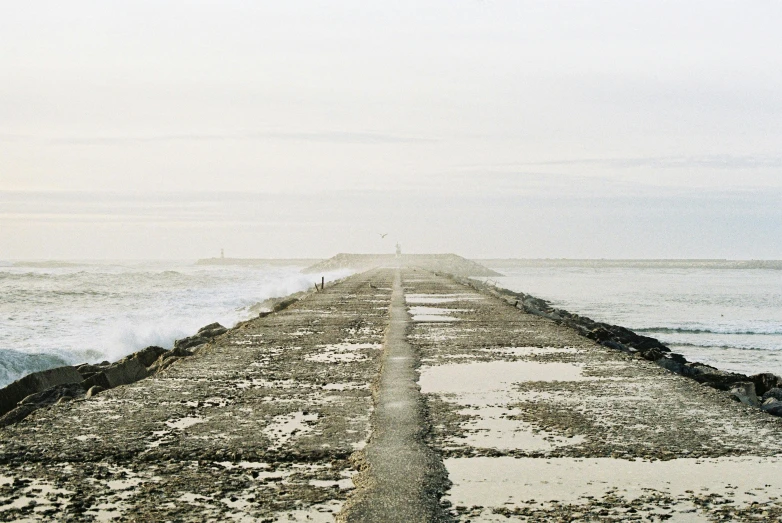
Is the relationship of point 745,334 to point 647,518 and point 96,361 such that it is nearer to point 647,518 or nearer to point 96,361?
point 96,361

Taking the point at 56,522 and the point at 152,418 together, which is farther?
the point at 152,418

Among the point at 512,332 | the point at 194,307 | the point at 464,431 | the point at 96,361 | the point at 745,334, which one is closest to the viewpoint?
the point at 464,431

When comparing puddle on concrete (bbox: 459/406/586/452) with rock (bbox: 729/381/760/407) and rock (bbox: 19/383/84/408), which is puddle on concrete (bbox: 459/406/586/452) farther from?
rock (bbox: 19/383/84/408)

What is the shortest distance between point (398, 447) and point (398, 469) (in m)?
0.53

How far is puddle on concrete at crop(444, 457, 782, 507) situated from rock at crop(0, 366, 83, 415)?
5718 millimetres

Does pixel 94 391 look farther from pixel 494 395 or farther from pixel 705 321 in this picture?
pixel 705 321

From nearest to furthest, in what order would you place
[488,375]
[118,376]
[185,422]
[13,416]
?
1. [185,422]
2. [13,416]
3. [488,375]
4. [118,376]

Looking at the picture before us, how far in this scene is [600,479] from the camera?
15.6 ft

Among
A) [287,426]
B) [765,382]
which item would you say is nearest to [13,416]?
[287,426]

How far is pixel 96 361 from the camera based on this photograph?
619 inches

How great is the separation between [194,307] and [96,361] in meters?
13.8

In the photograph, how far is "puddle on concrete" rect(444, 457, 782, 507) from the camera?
175 inches

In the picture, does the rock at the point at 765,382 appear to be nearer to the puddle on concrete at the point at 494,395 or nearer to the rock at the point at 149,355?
the puddle on concrete at the point at 494,395

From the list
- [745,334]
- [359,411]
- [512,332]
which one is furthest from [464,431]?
[745,334]
